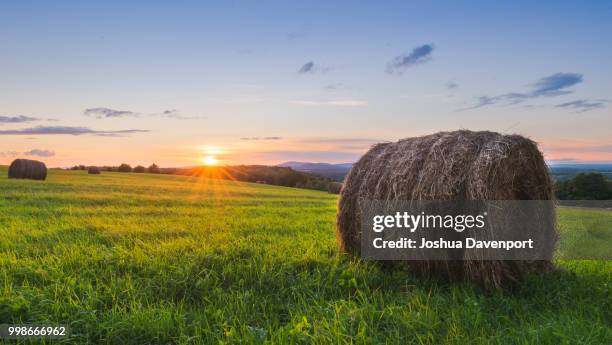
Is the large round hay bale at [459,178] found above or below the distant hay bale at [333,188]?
above

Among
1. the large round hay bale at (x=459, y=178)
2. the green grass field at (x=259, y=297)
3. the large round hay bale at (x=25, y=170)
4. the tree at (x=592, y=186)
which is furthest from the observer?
the large round hay bale at (x=25, y=170)

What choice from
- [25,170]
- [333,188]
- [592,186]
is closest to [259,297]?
[592,186]

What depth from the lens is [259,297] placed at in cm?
583

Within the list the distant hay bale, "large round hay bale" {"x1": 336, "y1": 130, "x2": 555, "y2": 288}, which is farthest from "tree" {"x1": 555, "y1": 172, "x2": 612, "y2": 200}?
the distant hay bale

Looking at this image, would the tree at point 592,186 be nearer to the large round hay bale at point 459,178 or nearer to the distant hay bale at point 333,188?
the large round hay bale at point 459,178

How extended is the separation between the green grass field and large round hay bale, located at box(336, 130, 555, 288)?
302 mm

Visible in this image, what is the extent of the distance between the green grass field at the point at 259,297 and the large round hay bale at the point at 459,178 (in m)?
0.30

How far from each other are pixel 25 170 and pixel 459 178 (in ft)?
118

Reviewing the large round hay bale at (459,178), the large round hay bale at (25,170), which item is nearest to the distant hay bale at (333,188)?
the large round hay bale at (25,170)

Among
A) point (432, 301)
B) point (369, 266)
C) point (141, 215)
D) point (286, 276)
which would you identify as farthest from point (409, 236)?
point (141, 215)

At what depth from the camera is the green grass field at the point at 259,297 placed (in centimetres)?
478

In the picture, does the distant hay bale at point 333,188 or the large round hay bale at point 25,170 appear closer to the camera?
the large round hay bale at point 25,170

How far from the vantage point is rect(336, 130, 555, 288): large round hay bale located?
6.48 meters

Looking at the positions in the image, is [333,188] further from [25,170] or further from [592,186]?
[25,170]
